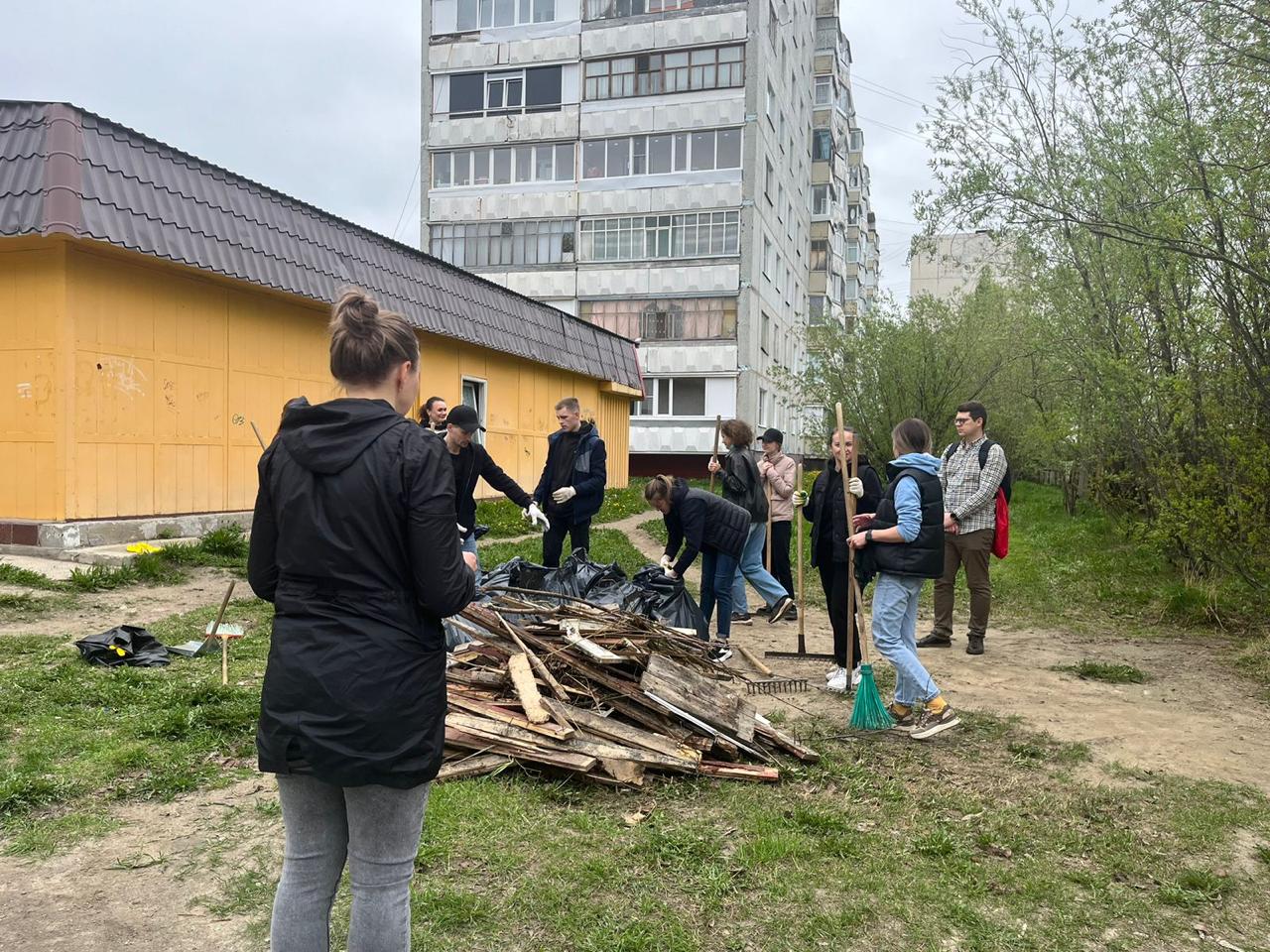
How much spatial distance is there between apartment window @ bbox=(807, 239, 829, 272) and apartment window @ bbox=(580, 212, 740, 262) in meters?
18.3

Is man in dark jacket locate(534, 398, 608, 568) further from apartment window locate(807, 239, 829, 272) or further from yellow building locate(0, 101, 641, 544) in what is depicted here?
apartment window locate(807, 239, 829, 272)

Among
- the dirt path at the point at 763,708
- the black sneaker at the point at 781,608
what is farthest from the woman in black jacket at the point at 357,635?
the black sneaker at the point at 781,608

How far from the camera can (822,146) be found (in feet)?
160

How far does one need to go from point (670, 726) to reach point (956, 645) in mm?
4645

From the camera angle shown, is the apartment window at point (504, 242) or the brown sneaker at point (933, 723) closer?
the brown sneaker at point (933, 723)

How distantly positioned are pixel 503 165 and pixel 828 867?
3376 cm

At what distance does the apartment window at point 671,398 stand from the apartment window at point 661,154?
7.51 meters

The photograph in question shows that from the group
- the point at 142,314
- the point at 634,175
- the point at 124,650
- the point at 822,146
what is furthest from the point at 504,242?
the point at 124,650

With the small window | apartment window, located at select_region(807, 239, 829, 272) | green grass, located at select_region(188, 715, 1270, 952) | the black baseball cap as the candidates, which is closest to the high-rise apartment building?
apartment window, located at select_region(807, 239, 829, 272)

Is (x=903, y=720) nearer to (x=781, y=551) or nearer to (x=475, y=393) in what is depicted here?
(x=781, y=551)

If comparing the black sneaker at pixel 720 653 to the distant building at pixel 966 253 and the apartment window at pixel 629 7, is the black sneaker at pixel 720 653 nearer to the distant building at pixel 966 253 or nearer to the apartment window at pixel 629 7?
the distant building at pixel 966 253

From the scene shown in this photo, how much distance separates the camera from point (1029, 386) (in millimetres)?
25828

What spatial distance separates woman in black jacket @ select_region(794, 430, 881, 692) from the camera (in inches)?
262

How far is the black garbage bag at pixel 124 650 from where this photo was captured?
20.8 ft
